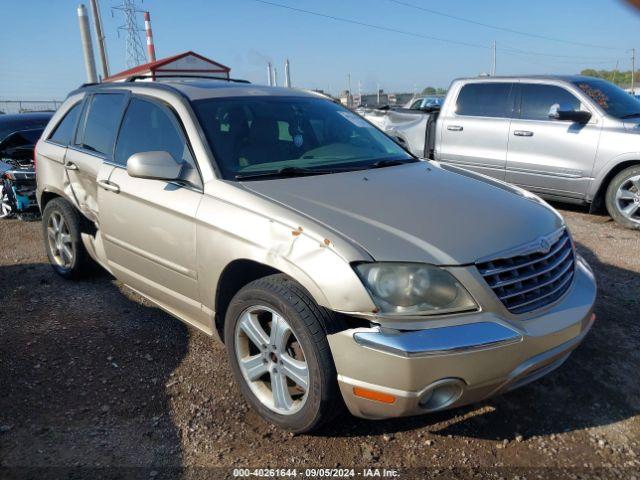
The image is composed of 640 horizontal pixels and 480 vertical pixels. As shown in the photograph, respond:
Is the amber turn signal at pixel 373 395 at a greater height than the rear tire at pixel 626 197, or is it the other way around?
the amber turn signal at pixel 373 395

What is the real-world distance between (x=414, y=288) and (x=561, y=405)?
1.28 metres

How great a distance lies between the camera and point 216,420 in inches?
108

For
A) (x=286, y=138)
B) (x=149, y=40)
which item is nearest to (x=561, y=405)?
(x=286, y=138)

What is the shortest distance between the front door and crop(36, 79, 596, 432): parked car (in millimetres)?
13

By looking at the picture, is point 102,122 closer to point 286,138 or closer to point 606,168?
point 286,138

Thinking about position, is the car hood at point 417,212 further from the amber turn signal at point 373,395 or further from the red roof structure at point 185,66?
the red roof structure at point 185,66

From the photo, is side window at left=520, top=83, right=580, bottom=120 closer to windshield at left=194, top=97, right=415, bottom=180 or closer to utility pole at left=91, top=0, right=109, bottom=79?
windshield at left=194, top=97, right=415, bottom=180

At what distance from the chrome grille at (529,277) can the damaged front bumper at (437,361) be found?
0.09 m

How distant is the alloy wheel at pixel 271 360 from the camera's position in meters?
2.44

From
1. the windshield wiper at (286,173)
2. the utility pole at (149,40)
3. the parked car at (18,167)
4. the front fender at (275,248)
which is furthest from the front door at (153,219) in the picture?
the utility pole at (149,40)

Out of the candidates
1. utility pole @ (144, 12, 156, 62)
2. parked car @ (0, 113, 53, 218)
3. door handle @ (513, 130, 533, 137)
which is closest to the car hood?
door handle @ (513, 130, 533, 137)

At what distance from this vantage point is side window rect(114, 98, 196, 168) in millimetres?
3195

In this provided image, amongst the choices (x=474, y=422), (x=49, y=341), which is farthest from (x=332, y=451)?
(x=49, y=341)

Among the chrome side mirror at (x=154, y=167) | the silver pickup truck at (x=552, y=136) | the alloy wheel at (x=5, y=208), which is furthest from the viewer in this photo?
the alloy wheel at (x=5, y=208)
